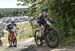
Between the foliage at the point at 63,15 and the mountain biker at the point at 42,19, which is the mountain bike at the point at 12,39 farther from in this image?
the foliage at the point at 63,15

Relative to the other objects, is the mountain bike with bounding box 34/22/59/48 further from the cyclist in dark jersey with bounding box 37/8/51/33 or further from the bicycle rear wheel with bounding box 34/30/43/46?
the cyclist in dark jersey with bounding box 37/8/51/33

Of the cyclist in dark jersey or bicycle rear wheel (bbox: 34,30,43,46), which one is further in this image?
bicycle rear wheel (bbox: 34,30,43,46)

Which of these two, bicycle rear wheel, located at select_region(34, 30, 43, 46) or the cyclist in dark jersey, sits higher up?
the cyclist in dark jersey

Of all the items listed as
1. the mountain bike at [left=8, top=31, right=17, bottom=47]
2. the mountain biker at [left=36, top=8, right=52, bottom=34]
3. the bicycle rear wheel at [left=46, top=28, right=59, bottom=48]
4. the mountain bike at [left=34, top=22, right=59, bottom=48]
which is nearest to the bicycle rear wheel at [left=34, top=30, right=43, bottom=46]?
the mountain bike at [left=34, top=22, right=59, bottom=48]

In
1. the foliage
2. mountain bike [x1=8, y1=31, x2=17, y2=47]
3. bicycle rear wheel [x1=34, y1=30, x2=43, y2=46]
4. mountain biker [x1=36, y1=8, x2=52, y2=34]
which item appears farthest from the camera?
the foliage

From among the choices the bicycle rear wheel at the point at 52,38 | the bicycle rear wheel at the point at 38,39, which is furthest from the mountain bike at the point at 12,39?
the bicycle rear wheel at the point at 52,38

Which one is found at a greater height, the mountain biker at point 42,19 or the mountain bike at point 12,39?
the mountain biker at point 42,19

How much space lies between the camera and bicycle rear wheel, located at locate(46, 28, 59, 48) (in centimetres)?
898

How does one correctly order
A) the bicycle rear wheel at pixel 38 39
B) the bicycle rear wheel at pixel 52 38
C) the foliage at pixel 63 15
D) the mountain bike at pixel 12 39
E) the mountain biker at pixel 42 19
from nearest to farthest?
the bicycle rear wheel at pixel 52 38 < the mountain biker at pixel 42 19 < the bicycle rear wheel at pixel 38 39 < the mountain bike at pixel 12 39 < the foliage at pixel 63 15

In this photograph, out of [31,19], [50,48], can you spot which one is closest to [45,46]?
[50,48]

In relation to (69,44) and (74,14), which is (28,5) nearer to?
(74,14)

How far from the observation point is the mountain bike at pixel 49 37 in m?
9.02

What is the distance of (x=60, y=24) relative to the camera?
11.2 metres

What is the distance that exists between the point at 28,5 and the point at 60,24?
2.88m
